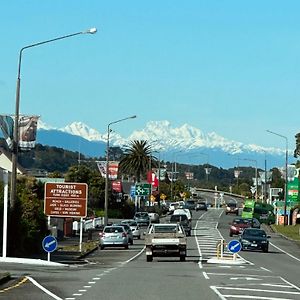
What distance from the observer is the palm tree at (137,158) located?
122m

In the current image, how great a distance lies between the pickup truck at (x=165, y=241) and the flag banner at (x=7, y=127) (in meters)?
7.93

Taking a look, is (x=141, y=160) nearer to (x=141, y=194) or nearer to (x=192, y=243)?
(x=141, y=194)

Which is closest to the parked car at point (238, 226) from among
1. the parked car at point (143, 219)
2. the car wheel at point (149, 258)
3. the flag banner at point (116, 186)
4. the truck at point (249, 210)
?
the parked car at point (143, 219)

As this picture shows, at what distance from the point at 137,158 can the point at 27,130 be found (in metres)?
85.5

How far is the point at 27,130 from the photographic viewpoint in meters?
36.8

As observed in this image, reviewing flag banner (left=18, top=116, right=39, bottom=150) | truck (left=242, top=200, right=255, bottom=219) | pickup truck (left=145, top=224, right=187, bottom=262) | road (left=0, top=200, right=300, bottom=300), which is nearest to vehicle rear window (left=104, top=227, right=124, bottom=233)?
pickup truck (left=145, top=224, right=187, bottom=262)

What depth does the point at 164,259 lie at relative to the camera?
137ft

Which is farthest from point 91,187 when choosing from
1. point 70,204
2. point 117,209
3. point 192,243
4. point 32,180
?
point 70,204

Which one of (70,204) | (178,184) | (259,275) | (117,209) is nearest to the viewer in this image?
(259,275)

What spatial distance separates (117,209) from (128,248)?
172ft

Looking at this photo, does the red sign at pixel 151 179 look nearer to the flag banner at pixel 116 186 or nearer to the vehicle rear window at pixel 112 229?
the flag banner at pixel 116 186

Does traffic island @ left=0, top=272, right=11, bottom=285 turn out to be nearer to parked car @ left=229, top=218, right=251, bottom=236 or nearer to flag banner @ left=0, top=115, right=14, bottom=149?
flag banner @ left=0, top=115, right=14, bottom=149

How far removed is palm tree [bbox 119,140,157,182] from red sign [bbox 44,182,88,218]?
7616 cm

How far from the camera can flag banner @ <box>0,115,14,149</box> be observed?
34.8 meters
